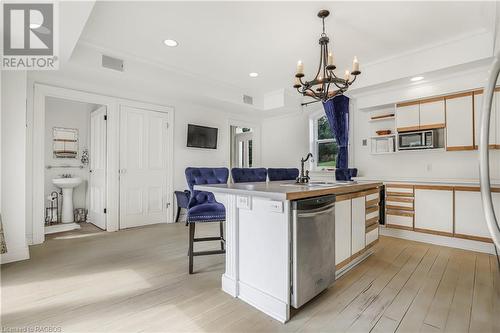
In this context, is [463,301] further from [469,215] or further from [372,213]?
[469,215]

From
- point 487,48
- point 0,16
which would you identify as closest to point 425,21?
point 487,48

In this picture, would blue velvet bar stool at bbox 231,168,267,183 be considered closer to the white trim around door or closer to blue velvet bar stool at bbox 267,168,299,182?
blue velvet bar stool at bbox 267,168,299,182

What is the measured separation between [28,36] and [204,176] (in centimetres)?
237

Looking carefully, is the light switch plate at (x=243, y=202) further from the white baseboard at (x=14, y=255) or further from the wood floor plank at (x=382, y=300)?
the white baseboard at (x=14, y=255)

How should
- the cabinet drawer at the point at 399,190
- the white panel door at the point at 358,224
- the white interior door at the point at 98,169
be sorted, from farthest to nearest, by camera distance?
the white interior door at the point at 98,169, the cabinet drawer at the point at 399,190, the white panel door at the point at 358,224

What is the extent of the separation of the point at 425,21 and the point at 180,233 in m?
4.37

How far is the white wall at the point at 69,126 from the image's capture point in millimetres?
4766

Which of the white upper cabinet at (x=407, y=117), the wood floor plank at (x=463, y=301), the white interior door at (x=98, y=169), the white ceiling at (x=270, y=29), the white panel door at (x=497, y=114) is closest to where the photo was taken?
the wood floor plank at (x=463, y=301)

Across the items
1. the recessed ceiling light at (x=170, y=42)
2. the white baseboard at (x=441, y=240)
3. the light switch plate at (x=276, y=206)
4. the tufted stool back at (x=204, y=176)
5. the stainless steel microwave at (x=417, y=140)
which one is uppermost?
the recessed ceiling light at (x=170, y=42)

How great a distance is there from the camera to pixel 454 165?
369cm

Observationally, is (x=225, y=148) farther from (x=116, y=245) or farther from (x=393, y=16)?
(x=393, y=16)

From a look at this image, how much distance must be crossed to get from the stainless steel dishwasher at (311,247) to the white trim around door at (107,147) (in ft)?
11.7

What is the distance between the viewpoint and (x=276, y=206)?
1687 millimetres

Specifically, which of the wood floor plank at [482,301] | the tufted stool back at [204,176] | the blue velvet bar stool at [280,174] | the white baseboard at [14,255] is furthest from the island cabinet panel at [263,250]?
the white baseboard at [14,255]
